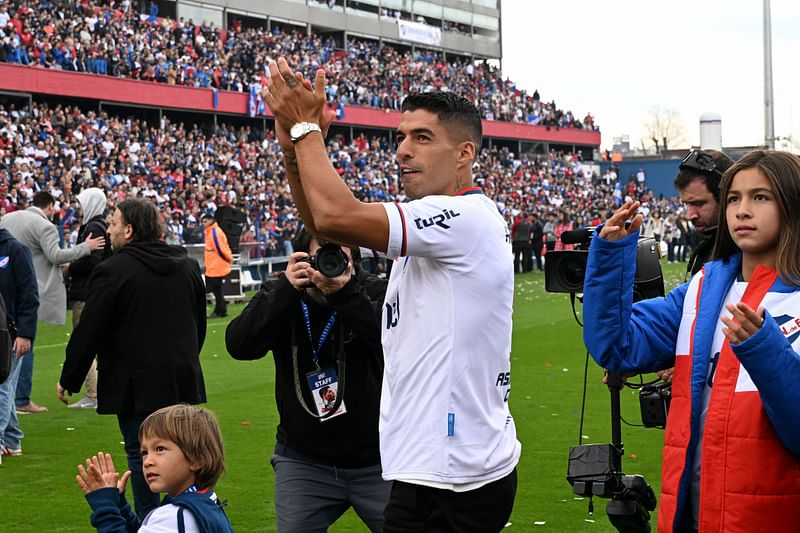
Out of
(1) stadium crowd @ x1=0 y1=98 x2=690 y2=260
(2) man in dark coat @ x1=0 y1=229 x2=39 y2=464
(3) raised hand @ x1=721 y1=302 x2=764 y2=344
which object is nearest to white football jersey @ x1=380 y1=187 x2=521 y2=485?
(3) raised hand @ x1=721 y1=302 x2=764 y2=344

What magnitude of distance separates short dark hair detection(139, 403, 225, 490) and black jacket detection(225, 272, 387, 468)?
650 mm

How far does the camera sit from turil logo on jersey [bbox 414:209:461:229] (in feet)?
11.2

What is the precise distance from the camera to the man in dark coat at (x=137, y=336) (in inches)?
246

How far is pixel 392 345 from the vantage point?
3.67 m

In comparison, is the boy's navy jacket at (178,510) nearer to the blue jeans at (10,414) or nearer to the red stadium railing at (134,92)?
the blue jeans at (10,414)

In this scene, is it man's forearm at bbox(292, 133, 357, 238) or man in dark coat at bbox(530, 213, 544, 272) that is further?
man in dark coat at bbox(530, 213, 544, 272)

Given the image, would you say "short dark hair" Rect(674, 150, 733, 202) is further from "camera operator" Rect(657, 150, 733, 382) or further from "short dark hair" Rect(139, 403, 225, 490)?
"short dark hair" Rect(139, 403, 225, 490)

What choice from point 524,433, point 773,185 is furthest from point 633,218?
point 524,433

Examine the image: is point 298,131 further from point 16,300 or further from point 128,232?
point 16,300

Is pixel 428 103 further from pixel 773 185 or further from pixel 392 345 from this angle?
pixel 773 185

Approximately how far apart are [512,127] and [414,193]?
60150 mm

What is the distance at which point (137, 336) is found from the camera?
6.32 m

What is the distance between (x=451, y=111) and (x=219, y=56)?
1706 inches

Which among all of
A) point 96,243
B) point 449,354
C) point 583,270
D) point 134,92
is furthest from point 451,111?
point 134,92
